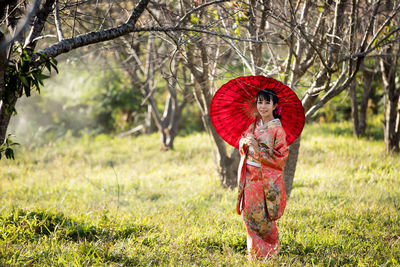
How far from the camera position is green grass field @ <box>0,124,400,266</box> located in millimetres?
3678

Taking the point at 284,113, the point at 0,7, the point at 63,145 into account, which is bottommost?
the point at 63,145

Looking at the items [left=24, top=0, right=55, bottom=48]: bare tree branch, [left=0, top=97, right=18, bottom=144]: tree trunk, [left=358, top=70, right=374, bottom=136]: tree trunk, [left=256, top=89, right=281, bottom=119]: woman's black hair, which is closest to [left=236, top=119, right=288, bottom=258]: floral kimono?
[left=256, top=89, right=281, bottom=119]: woman's black hair

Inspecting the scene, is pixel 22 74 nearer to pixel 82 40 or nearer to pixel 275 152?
pixel 82 40

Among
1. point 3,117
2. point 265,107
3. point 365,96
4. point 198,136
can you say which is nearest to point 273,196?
point 265,107

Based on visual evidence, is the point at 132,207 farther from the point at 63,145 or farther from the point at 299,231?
the point at 63,145

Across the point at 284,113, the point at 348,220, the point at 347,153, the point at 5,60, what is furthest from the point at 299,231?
the point at 347,153

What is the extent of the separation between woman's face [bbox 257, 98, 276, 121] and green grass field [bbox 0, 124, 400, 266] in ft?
4.50

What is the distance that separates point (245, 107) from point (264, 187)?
0.86 meters

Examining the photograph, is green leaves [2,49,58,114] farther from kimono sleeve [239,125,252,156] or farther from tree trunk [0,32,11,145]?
kimono sleeve [239,125,252,156]

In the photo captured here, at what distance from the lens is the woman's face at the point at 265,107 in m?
3.45

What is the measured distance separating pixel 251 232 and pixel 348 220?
68.4 inches

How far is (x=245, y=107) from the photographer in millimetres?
3812

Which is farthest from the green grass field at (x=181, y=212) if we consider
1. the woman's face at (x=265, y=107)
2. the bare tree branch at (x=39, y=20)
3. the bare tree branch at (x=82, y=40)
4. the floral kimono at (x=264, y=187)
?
the bare tree branch at (x=39, y=20)

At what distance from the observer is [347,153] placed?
8.26m
